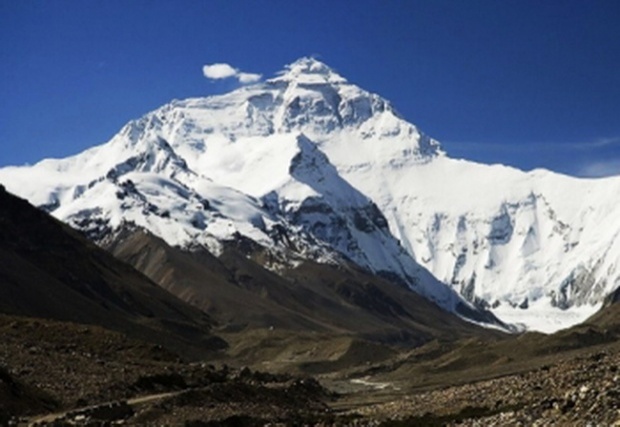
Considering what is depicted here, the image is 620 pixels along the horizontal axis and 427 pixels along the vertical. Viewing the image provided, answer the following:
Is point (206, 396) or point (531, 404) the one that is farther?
point (206, 396)

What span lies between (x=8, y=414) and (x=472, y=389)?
3553 centimetres

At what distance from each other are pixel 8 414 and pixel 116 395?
15.5 metres

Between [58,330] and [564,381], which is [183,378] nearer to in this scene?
[58,330]

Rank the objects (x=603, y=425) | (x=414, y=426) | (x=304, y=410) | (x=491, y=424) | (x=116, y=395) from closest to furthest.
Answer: (x=603, y=425)
(x=491, y=424)
(x=414, y=426)
(x=116, y=395)
(x=304, y=410)

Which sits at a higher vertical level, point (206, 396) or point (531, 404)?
point (531, 404)

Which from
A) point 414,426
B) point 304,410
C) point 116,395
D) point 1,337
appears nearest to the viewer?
point 414,426

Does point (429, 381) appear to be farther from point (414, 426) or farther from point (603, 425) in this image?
point (603, 425)

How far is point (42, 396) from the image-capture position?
75.9 metres

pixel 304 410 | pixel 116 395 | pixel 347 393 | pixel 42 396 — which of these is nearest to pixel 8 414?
pixel 42 396

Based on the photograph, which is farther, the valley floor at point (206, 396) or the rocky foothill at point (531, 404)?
the valley floor at point (206, 396)

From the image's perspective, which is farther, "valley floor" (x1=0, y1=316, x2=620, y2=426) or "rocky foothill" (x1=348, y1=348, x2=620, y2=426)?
"valley floor" (x1=0, y1=316, x2=620, y2=426)

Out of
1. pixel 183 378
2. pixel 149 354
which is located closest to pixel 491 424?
pixel 183 378

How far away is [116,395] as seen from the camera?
82500mm

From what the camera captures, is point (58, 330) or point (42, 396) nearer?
point (42, 396)
